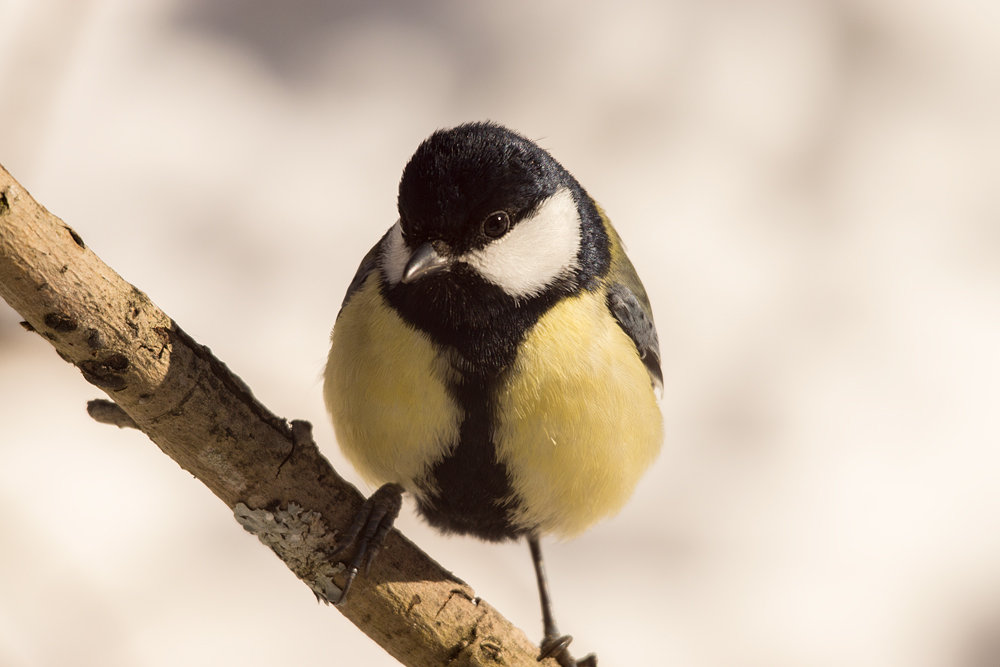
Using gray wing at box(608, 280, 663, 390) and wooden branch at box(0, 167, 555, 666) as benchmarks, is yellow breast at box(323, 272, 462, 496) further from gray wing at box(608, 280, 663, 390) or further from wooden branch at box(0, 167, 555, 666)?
gray wing at box(608, 280, 663, 390)

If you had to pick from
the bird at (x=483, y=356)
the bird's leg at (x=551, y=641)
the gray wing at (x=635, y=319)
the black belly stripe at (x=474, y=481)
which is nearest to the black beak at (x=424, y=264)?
the bird at (x=483, y=356)

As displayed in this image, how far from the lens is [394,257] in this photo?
0.96 meters

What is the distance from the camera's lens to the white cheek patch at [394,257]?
93 centimetres

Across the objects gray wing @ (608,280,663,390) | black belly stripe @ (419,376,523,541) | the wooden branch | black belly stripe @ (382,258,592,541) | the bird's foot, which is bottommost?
the wooden branch

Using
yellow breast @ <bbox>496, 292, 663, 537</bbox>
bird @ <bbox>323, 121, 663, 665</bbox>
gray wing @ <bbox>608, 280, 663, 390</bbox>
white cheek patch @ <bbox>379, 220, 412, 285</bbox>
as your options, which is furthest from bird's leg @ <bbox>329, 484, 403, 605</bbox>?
gray wing @ <bbox>608, 280, 663, 390</bbox>

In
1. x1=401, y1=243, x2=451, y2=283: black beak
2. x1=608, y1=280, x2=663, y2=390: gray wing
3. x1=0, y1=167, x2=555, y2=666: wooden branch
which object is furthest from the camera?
x1=608, y1=280, x2=663, y2=390: gray wing

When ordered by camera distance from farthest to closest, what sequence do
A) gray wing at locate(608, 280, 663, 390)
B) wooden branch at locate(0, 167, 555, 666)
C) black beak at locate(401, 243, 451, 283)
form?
gray wing at locate(608, 280, 663, 390), black beak at locate(401, 243, 451, 283), wooden branch at locate(0, 167, 555, 666)

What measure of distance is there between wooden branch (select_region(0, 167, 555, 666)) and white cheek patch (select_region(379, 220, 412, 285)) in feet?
0.67

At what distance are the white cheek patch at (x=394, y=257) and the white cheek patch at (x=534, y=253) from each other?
0.27 feet

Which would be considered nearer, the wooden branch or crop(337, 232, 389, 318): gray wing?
the wooden branch

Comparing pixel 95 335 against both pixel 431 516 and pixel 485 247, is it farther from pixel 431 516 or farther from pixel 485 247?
pixel 431 516

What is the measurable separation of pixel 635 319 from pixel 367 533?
1.43 ft

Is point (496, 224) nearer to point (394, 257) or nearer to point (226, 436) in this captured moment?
point (394, 257)

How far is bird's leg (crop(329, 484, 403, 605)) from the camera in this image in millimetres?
890
